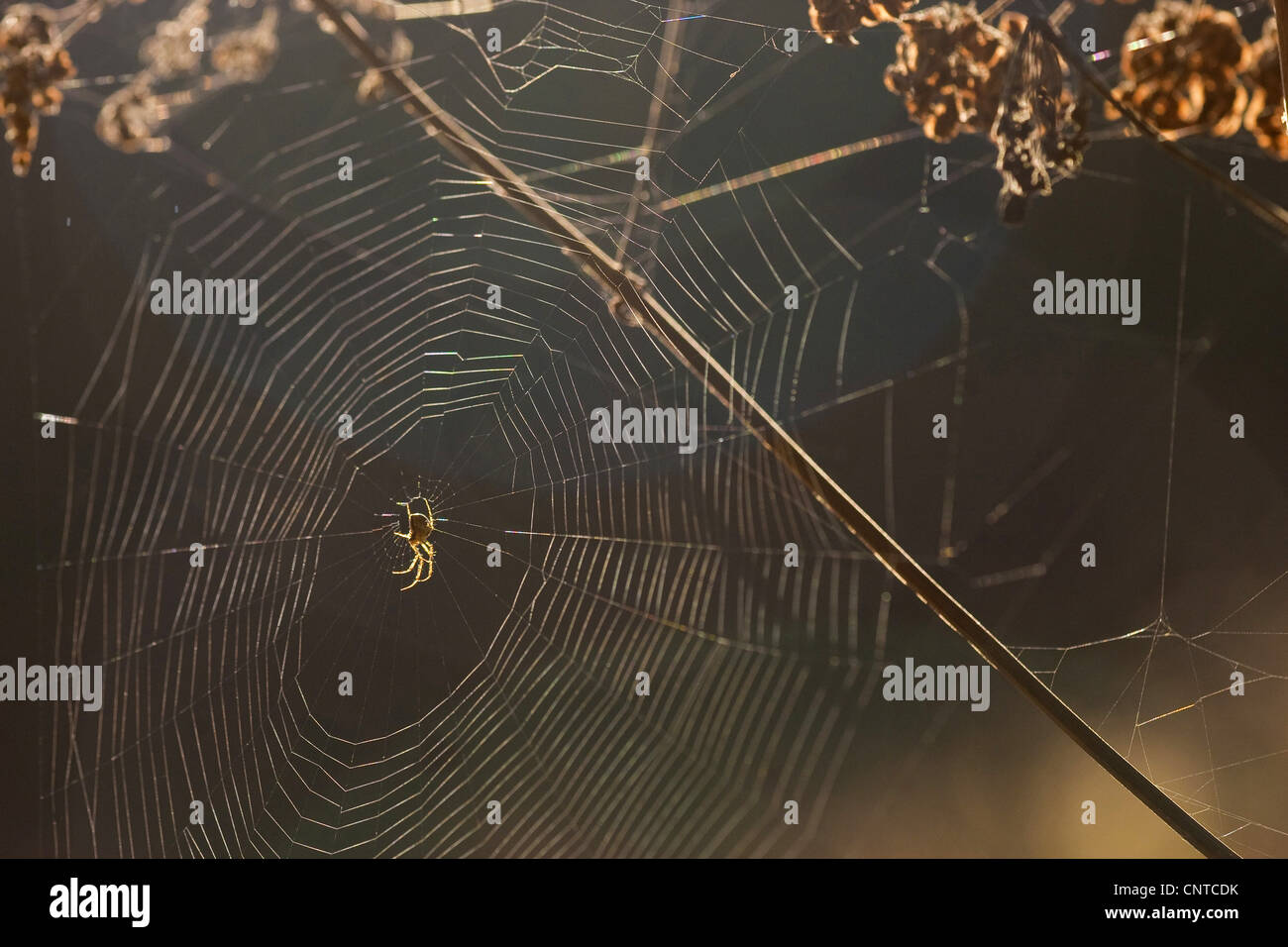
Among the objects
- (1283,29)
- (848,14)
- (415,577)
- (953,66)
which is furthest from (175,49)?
(1283,29)

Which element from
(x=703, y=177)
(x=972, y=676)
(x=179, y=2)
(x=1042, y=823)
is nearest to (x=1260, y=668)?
(x=972, y=676)

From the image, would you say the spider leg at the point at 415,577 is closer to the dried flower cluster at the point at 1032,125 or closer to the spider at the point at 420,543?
the spider at the point at 420,543

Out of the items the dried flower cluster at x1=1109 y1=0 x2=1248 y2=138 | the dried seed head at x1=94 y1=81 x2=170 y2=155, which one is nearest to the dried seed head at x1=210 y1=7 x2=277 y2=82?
the dried seed head at x1=94 y1=81 x2=170 y2=155

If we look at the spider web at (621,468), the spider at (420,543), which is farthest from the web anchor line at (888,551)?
the spider at (420,543)

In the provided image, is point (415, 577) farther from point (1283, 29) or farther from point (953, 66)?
point (1283, 29)

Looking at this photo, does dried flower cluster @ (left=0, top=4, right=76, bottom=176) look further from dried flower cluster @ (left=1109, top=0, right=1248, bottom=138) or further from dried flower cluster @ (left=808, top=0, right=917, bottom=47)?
dried flower cluster @ (left=1109, top=0, right=1248, bottom=138)
